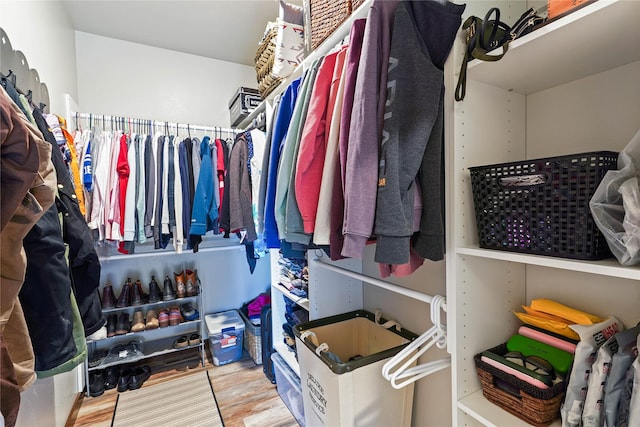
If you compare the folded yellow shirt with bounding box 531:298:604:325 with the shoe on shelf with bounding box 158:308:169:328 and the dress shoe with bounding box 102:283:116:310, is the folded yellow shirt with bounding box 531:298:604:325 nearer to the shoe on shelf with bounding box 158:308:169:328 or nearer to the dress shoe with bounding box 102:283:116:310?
the shoe on shelf with bounding box 158:308:169:328

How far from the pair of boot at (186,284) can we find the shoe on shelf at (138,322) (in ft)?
1.03

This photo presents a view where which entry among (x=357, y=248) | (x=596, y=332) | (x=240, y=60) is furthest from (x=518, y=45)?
(x=240, y=60)

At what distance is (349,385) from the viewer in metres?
1.01

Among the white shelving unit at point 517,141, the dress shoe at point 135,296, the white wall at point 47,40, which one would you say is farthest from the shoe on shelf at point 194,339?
the white shelving unit at point 517,141

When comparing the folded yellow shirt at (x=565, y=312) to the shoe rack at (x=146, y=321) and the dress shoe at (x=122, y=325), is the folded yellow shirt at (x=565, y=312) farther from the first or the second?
the dress shoe at (x=122, y=325)

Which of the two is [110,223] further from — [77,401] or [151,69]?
[151,69]

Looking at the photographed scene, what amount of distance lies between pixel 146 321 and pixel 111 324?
9.2 inches

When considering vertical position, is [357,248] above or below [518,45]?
below

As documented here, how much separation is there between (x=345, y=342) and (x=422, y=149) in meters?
1.11

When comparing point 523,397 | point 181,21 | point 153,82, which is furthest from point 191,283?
point 523,397

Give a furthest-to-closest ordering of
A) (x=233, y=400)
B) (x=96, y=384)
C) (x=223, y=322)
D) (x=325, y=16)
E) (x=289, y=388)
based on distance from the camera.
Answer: (x=223, y=322), (x=96, y=384), (x=233, y=400), (x=289, y=388), (x=325, y=16)

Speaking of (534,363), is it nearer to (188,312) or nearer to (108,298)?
(188,312)

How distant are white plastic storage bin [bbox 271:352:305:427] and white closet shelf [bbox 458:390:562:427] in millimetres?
1045

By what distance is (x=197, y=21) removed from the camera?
216 cm
